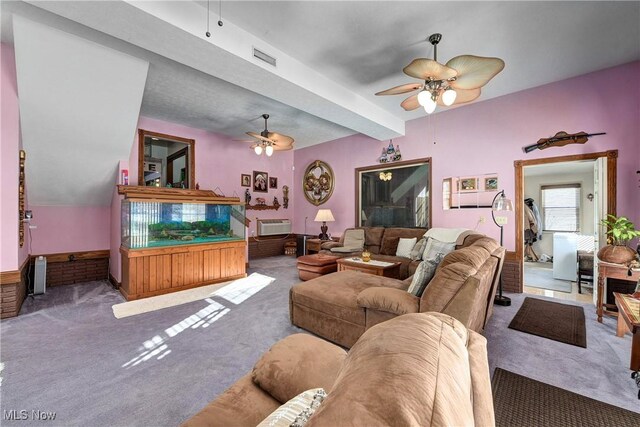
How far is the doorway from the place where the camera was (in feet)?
11.4

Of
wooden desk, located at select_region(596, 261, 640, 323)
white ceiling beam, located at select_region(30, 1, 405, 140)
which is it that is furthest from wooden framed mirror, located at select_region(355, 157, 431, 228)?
wooden desk, located at select_region(596, 261, 640, 323)

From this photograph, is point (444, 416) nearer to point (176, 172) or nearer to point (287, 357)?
point (287, 357)

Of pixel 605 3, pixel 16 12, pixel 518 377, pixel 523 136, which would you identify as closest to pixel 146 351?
pixel 518 377

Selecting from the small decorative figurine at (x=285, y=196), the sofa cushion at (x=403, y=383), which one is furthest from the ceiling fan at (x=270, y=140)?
the sofa cushion at (x=403, y=383)

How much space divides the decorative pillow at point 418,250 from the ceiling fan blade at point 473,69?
260 centimetres

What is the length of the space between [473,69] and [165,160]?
297 inches

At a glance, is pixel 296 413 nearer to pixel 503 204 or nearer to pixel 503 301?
pixel 503 301

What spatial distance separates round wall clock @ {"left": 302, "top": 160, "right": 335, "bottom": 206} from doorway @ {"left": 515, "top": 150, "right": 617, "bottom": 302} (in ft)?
12.7

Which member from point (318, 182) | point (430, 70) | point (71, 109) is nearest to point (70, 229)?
point (71, 109)

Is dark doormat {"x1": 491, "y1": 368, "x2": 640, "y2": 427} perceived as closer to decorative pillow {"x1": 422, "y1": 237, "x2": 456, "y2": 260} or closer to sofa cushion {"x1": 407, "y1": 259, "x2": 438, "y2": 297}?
sofa cushion {"x1": 407, "y1": 259, "x2": 438, "y2": 297}

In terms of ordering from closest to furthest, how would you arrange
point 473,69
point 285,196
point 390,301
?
1. point 390,301
2. point 473,69
3. point 285,196

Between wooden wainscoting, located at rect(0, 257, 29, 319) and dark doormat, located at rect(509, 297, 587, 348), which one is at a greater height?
wooden wainscoting, located at rect(0, 257, 29, 319)

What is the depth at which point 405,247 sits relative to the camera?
4.77 meters

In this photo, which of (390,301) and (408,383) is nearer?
(408,383)
